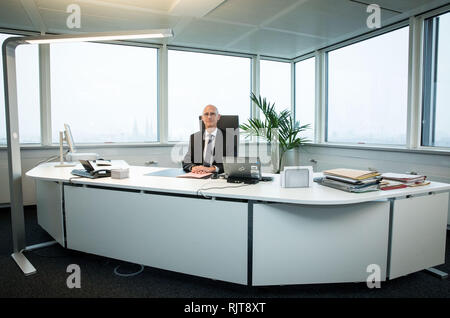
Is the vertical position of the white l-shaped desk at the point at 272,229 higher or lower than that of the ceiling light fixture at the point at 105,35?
lower

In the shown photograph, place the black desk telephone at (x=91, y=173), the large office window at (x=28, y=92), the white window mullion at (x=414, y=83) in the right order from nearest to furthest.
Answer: the black desk telephone at (x=91, y=173) → the white window mullion at (x=414, y=83) → the large office window at (x=28, y=92)

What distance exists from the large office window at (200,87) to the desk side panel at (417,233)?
12.4 feet

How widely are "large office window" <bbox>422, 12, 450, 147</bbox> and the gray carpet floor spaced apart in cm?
169

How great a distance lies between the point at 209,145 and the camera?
11.4 feet

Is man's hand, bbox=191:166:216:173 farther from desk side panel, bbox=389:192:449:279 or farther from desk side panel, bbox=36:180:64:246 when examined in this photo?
desk side panel, bbox=389:192:449:279

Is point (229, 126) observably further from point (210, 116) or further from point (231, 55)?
point (231, 55)

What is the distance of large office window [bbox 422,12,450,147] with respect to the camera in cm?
351

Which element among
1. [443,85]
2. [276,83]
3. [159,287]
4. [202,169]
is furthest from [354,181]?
[276,83]

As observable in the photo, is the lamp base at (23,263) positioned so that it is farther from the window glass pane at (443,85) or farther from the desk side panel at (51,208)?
the window glass pane at (443,85)

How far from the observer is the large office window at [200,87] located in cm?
532

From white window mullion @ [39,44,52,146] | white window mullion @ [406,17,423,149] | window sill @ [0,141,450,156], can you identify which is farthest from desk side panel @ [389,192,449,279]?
white window mullion @ [39,44,52,146]

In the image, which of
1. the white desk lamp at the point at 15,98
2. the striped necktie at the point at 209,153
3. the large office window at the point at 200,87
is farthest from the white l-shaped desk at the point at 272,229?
the large office window at the point at 200,87

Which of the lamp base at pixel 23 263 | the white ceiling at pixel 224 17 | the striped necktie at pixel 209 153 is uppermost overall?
the white ceiling at pixel 224 17
